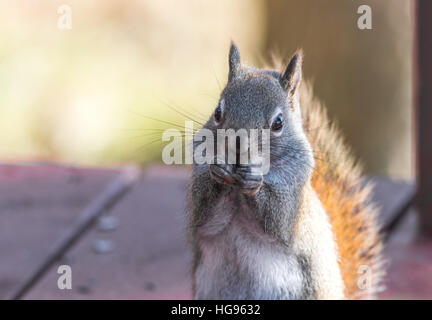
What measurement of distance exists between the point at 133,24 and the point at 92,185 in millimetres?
3124

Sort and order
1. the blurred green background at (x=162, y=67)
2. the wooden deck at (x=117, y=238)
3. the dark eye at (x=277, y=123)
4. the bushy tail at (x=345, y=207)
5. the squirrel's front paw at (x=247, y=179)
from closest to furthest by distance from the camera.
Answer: the squirrel's front paw at (x=247, y=179), the dark eye at (x=277, y=123), the bushy tail at (x=345, y=207), the wooden deck at (x=117, y=238), the blurred green background at (x=162, y=67)

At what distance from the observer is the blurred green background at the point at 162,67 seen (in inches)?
174

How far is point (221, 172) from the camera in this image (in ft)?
5.96

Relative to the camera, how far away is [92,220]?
9.71ft

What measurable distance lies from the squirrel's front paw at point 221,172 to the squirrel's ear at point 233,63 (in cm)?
34

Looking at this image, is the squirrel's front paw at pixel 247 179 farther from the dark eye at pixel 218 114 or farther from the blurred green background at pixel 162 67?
the blurred green background at pixel 162 67

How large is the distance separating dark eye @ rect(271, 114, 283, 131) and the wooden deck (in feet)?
1.43

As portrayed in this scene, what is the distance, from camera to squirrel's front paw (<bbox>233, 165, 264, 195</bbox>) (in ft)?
5.94

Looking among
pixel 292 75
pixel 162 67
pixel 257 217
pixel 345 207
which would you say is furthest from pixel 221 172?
pixel 162 67

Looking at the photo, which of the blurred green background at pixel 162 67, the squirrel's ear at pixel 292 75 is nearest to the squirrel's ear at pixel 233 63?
the squirrel's ear at pixel 292 75

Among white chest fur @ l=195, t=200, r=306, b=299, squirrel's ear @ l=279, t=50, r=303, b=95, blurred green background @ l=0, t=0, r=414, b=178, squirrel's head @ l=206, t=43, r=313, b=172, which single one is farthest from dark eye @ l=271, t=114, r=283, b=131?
blurred green background @ l=0, t=0, r=414, b=178

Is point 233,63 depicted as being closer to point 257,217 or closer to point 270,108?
point 270,108
